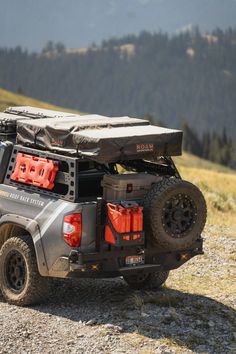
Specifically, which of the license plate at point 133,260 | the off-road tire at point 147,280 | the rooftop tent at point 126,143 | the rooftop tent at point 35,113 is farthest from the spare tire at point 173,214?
the rooftop tent at point 35,113

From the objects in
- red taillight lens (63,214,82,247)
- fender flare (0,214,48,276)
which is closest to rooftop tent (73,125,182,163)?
red taillight lens (63,214,82,247)

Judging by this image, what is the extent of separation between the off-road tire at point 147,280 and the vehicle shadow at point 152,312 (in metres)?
0.13

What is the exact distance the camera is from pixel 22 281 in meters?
9.90

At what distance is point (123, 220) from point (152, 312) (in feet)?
4.85

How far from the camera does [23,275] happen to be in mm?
9906

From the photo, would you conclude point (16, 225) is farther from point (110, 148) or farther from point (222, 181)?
point (222, 181)

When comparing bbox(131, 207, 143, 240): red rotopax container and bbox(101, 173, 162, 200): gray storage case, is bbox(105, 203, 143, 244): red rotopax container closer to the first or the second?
bbox(131, 207, 143, 240): red rotopax container

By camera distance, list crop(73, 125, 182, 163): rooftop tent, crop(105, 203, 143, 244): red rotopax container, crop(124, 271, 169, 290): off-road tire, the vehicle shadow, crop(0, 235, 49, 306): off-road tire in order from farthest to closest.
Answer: crop(124, 271, 169, 290): off-road tire
crop(0, 235, 49, 306): off-road tire
crop(73, 125, 182, 163): rooftop tent
crop(105, 203, 143, 244): red rotopax container
the vehicle shadow

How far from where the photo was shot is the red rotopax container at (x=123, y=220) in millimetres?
8938

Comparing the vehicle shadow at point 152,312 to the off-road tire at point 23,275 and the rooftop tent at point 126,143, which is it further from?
the rooftop tent at point 126,143

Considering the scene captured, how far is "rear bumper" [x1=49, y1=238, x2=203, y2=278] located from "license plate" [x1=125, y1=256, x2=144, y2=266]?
0.12 feet

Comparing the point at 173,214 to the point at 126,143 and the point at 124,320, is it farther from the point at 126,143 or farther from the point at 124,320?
the point at 124,320

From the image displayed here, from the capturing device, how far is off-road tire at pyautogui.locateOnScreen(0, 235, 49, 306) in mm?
9617

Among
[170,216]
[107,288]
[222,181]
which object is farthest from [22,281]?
[222,181]
